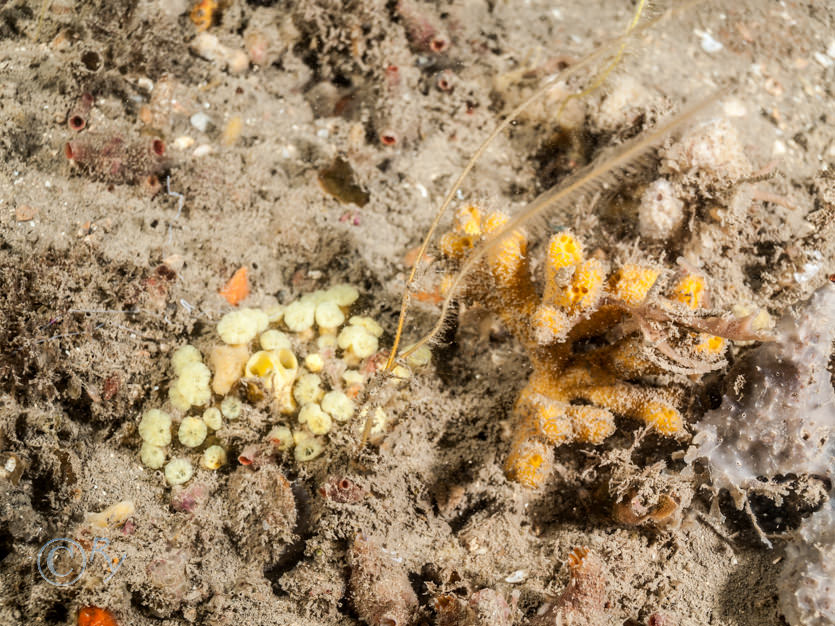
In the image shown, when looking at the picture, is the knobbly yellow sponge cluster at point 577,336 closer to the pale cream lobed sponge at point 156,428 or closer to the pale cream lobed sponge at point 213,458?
the pale cream lobed sponge at point 213,458

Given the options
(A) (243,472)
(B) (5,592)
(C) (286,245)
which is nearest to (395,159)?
(C) (286,245)

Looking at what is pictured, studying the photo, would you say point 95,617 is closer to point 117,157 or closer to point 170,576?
point 170,576

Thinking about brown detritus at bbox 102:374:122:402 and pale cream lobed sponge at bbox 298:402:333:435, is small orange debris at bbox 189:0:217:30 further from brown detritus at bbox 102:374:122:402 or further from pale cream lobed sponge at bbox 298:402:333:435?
pale cream lobed sponge at bbox 298:402:333:435

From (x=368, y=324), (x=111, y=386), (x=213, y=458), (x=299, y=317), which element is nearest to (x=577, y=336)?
(x=368, y=324)

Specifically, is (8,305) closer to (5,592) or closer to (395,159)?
(5,592)

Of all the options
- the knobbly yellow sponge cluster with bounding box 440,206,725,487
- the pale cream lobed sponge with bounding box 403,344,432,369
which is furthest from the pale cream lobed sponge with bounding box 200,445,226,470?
the knobbly yellow sponge cluster with bounding box 440,206,725,487

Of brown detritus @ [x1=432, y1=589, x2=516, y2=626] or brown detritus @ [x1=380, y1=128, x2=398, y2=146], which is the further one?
brown detritus @ [x1=380, y1=128, x2=398, y2=146]
